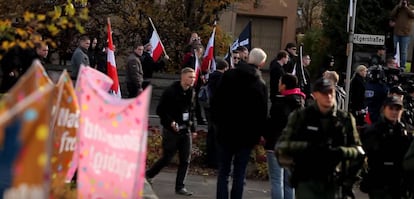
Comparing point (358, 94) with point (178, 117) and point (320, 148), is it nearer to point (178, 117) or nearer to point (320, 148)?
point (178, 117)

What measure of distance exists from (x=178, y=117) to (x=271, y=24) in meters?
21.5

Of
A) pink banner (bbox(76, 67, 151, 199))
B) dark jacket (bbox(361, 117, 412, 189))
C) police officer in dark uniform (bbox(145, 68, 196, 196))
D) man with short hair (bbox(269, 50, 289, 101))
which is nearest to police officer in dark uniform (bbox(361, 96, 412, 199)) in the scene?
dark jacket (bbox(361, 117, 412, 189))

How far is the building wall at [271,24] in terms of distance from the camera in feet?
97.6

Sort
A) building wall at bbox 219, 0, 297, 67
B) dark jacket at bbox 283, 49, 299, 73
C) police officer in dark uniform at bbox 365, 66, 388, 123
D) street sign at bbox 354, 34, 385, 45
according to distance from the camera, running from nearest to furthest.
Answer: police officer in dark uniform at bbox 365, 66, 388, 123, dark jacket at bbox 283, 49, 299, 73, street sign at bbox 354, 34, 385, 45, building wall at bbox 219, 0, 297, 67

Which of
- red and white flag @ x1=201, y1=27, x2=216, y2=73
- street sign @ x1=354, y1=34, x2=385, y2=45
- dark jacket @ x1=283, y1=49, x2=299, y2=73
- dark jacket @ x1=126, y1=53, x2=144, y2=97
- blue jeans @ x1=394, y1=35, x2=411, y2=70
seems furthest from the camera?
blue jeans @ x1=394, y1=35, x2=411, y2=70

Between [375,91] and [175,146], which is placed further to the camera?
[375,91]

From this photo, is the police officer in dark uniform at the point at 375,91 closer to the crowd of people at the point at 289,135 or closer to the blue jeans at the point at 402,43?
the crowd of people at the point at 289,135

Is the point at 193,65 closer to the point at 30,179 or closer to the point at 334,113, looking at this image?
the point at 334,113

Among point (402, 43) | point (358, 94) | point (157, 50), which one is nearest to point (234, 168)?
point (358, 94)

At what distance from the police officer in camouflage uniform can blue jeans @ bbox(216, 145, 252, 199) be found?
5.18 feet

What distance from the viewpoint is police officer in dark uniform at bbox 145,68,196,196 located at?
9.51 metres

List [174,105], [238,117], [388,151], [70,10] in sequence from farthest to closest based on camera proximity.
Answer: [174,105] → [238,117] → [388,151] → [70,10]

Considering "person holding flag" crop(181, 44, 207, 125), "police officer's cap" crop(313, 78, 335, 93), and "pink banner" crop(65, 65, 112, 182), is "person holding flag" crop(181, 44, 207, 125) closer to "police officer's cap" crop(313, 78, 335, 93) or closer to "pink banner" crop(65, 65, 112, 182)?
"pink banner" crop(65, 65, 112, 182)

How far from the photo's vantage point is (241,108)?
8.19 metres
